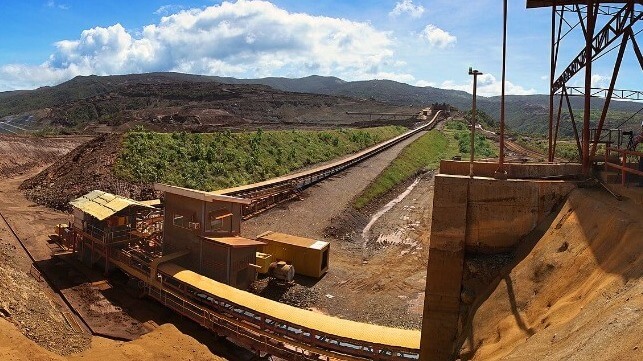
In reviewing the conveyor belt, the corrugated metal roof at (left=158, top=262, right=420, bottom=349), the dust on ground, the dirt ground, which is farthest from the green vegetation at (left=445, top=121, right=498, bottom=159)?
the dirt ground

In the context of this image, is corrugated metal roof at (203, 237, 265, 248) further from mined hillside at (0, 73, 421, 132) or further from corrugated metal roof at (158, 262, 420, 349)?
mined hillside at (0, 73, 421, 132)

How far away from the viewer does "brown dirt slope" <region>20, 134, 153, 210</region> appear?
108 ft

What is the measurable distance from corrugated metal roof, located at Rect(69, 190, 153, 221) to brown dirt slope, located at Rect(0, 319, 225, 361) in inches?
267

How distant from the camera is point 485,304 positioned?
10430mm

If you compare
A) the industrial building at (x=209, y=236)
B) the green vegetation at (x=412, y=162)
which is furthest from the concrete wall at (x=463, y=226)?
the green vegetation at (x=412, y=162)

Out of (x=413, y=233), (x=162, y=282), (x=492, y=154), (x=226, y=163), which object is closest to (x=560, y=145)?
(x=492, y=154)

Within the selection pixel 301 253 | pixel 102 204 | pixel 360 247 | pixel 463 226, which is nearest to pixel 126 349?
pixel 301 253

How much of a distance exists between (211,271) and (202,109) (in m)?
81.3

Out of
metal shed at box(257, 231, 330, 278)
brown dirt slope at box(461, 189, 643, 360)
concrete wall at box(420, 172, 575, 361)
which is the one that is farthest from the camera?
metal shed at box(257, 231, 330, 278)

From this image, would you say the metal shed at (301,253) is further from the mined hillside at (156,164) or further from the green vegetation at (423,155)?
the mined hillside at (156,164)

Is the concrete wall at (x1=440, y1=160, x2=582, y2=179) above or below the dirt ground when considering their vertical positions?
above

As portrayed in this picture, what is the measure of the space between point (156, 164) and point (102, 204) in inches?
558

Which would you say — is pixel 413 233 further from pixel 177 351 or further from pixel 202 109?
pixel 202 109

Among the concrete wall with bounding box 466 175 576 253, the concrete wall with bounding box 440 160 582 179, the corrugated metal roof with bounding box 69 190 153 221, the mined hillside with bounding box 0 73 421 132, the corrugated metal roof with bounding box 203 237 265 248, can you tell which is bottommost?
the corrugated metal roof with bounding box 203 237 265 248
